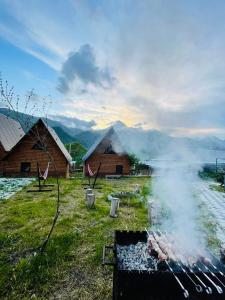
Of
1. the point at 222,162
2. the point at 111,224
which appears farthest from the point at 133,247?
the point at 222,162

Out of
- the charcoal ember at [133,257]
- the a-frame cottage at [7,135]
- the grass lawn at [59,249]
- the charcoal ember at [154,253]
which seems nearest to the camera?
the charcoal ember at [133,257]

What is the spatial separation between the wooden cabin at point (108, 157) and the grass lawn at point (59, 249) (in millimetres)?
12097

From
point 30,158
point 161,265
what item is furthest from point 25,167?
point 161,265

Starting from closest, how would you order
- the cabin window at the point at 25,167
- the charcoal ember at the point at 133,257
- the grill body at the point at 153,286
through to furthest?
the grill body at the point at 153,286 < the charcoal ember at the point at 133,257 < the cabin window at the point at 25,167

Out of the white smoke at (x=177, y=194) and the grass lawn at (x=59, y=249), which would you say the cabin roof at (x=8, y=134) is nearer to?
the grass lawn at (x=59, y=249)

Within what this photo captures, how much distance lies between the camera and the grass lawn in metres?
4.38

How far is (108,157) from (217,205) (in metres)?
12.6

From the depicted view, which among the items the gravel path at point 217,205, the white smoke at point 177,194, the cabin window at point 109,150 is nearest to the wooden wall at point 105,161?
the cabin window at point 109,150

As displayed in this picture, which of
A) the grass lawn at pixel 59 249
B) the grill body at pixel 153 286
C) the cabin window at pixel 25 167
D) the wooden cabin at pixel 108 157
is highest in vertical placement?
the wooden cabin at pixel 108 157

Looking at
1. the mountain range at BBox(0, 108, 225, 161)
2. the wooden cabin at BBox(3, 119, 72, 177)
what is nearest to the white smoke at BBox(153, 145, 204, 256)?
the mountain range at BBox(0, 108, 225, 161)

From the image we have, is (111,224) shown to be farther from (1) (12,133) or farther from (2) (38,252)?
(1) (12,133)

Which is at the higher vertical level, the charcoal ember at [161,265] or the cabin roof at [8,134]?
the cabin roof at [8,134]

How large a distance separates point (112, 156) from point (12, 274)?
18.2 m

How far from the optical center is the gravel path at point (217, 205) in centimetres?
799
